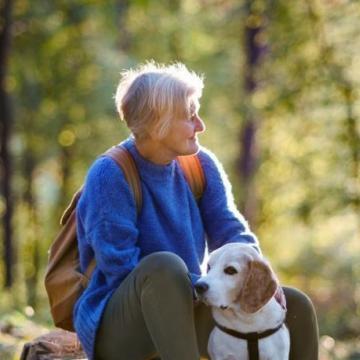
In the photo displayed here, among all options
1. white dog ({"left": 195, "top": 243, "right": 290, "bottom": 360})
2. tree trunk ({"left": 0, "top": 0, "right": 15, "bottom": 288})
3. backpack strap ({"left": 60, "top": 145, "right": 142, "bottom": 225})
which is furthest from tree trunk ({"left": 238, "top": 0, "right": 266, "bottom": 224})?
white dog ({"left": 195, "top": 243, "right": 290, "bottom": 360})

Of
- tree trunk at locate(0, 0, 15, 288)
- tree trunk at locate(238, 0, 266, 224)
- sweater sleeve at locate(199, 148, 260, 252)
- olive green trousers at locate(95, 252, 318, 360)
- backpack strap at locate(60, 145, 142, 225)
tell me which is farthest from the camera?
tree trunk at locate(238, 0, 266, 224)

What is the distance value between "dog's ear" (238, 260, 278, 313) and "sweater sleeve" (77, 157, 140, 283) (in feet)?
1.68

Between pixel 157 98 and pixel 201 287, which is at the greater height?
pixel 157 98

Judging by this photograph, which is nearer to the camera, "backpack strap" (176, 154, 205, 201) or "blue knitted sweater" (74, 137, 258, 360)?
"blue knitted sweater" (74, 137, 258, 360)

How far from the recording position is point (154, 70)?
4.54 meters

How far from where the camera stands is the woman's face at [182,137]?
4.49 metres

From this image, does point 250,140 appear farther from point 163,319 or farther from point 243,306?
point 163,319

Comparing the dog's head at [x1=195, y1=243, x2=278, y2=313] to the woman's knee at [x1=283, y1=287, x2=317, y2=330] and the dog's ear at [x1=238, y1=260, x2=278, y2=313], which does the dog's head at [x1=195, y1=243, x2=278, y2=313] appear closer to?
the dog's ear at [x1=238, y1=260, x2=278, y2=313]

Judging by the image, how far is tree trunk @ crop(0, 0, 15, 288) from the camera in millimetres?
13945

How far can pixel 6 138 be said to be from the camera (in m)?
15.1

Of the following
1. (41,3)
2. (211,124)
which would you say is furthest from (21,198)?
(41,3)

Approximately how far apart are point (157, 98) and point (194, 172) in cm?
44

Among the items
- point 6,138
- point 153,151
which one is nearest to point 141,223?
point 153,151

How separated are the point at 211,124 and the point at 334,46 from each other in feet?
23.3
